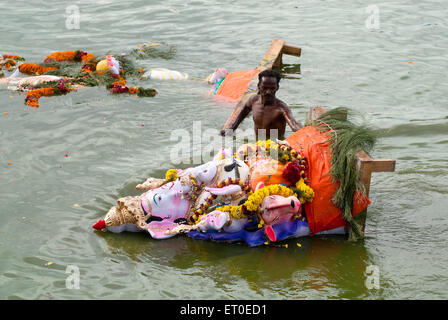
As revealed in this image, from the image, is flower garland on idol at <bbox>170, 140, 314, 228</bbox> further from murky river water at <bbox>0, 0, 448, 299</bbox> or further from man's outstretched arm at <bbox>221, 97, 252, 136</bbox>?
man's outstretched arm at <bbox>221, 97, 252, 136</bbox>

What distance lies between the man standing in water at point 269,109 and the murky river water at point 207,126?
129 centimetres

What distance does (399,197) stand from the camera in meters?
6.21

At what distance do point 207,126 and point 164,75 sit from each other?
2.39 meters

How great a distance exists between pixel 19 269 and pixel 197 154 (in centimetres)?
314

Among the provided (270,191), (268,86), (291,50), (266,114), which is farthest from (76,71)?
(270,191)

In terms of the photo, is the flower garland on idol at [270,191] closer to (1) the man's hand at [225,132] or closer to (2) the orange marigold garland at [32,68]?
(1) the man's hand at [225,132]

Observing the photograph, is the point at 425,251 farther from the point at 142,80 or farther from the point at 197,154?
the point at 142,80

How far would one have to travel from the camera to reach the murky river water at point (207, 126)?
4.79 m

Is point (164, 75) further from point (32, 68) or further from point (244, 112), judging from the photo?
point (244, 112)

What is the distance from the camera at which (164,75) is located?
403 inches

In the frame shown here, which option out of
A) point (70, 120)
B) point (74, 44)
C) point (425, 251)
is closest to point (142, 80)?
point (70, 120)

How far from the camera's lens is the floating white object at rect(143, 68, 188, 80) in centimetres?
1020

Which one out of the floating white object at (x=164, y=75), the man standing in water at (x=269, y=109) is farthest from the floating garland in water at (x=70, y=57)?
the man standing in water at (x=269, y=109)

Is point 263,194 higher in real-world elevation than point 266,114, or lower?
lower
